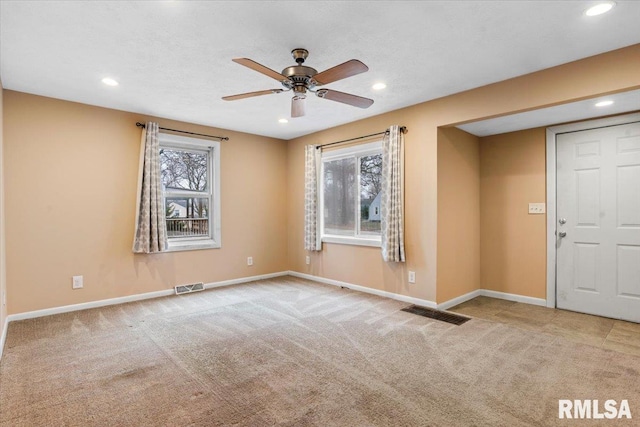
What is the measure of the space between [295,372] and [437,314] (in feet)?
6.58

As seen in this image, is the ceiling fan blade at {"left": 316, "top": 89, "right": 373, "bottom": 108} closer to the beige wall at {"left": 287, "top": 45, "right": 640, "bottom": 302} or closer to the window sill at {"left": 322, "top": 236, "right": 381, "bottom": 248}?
the beige wall at {"left": 287, "top": 45, "right": 640, "bottom": 302}

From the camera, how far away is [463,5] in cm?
209

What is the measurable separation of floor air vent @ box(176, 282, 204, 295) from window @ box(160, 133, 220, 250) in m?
0.55

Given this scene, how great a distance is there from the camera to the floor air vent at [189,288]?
186 inches

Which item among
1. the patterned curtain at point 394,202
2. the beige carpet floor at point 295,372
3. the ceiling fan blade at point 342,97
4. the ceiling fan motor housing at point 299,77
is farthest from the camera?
the patterned curtain at point 394,202

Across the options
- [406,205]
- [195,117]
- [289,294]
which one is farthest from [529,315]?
[195,117]

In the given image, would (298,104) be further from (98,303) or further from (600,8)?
(98,303)

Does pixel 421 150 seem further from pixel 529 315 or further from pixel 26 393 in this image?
pixel 26 393

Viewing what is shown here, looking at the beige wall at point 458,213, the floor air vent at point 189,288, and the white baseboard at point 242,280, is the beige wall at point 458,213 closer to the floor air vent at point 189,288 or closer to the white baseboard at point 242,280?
the white baseboard at point 242,280

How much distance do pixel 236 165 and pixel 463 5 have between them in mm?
4020

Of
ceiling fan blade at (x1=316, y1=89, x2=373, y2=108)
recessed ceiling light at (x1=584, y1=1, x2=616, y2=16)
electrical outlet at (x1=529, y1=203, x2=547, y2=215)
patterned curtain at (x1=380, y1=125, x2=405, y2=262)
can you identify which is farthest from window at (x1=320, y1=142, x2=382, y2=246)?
recessed ceiling light at (x1=584, y1=1, x2=616, y2=16)

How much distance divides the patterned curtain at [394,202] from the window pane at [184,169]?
Answer: 2.84m

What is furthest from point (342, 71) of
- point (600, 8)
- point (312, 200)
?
point (312, 200)

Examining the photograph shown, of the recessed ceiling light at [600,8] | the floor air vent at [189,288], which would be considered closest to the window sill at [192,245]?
the floor air vent at [189,288]
